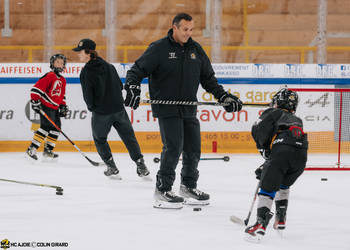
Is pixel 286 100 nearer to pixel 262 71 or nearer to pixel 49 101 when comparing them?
pixel 49 101

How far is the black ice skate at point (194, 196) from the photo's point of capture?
395cm

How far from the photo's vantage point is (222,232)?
10.2 feet

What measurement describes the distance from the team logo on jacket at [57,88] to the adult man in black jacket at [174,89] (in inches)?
108

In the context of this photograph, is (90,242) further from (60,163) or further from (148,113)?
(148,113)

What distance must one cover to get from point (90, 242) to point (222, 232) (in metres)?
0.75

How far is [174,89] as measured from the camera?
12.6ft

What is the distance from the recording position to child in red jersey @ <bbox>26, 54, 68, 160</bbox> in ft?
20.7

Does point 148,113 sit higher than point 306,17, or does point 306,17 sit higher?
point 306,17

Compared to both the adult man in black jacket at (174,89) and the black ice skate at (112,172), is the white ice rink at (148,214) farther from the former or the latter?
the adult man in black jacket at (174,89)

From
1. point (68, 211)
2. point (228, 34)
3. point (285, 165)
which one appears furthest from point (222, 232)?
point (228, 34)

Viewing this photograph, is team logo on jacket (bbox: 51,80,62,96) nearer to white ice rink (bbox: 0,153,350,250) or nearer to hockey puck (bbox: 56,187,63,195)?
white ice rink (bbox: 0,153,350,250)

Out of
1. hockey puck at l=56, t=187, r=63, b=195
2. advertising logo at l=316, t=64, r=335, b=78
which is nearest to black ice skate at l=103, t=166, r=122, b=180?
hockey puck at l=56, t=187, r=63, b=195

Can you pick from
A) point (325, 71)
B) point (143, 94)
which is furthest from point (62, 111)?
point (325, 71)

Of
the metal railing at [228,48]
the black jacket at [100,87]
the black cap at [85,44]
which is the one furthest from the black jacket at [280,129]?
the metal railing at [228,48]
